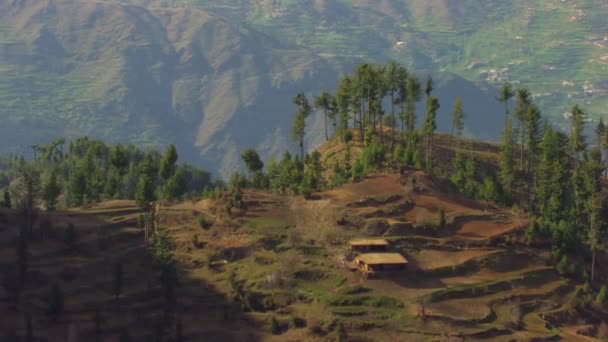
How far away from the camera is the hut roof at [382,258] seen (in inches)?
3935

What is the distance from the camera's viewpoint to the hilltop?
299 ft

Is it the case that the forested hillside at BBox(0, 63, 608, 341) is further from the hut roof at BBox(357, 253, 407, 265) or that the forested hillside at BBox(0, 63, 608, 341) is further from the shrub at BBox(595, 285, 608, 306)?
the hut roof at BBox(357, 253, 407, 265)

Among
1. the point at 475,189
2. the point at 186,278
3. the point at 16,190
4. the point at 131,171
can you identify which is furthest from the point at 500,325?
the point at 131,171

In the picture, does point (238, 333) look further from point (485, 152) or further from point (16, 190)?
point (485, 152)

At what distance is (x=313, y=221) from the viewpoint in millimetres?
111312

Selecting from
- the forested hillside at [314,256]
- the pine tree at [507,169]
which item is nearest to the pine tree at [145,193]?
the forested hillside at [314,256]

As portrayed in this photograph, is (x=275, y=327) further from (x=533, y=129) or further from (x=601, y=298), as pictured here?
(x=533, y=129)

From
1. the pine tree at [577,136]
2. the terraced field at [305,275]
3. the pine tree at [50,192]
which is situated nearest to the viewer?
the terraced field at [305,275]

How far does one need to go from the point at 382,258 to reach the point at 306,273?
30.7 ft

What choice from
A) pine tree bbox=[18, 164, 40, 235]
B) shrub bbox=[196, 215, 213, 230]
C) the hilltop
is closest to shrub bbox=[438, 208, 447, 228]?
the hilltop

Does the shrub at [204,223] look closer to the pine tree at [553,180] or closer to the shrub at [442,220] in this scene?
the shrub at [442,220]

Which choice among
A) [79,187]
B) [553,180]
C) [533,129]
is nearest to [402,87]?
[533,129]

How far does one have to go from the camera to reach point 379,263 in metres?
99.8

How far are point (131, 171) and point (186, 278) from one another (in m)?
72.3
